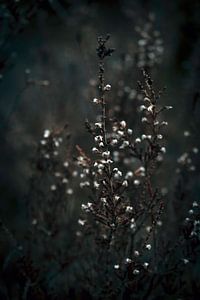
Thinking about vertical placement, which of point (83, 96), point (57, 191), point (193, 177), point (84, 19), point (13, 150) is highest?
point (84, 19)

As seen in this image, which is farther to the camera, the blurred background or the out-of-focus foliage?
the blurred background

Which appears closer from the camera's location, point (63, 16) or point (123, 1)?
point (63, 16)

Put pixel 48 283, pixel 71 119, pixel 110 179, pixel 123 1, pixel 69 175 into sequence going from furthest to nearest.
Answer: pixel 123 1
pixel 71 119
pixel 69 175
pixel 48 283
pixel 110 179

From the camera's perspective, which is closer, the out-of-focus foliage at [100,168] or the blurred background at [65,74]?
the out-of-focus foliage at [100,168]

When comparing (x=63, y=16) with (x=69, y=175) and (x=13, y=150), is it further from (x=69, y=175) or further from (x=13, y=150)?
(x=69, y=175)

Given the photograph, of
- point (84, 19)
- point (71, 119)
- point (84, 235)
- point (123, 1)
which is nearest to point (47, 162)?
point (84, 235)

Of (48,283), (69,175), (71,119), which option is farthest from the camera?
(71,119)

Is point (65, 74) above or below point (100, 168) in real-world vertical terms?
above

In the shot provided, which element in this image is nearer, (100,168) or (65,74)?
(100,168)
